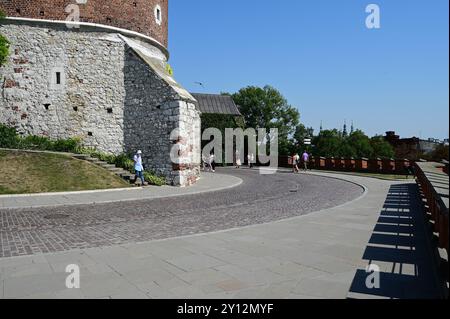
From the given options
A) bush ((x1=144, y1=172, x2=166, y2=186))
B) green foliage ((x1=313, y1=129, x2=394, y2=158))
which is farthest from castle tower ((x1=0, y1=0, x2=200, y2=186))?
green foliage ((x1=313, y1=129, x2=394, y2=158))

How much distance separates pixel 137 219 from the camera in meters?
9.47

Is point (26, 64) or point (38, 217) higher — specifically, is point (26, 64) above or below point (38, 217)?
above

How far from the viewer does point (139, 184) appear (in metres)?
17.5

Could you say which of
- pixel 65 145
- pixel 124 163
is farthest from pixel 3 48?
pixel 124 163

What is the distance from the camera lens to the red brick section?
19.5m

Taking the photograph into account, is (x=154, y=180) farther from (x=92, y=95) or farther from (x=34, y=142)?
(x=34, y=142)

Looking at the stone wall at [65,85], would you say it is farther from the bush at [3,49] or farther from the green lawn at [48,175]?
the green lawn at [48,175]

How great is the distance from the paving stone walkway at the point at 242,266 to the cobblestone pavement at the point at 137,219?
2.51 ft

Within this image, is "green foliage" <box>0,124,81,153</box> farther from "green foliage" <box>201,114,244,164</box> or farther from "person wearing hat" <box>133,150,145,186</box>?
"green foliage" <box>201,114,244,164</box>

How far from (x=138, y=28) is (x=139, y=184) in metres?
9.99

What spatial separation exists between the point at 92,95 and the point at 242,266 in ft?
58.5

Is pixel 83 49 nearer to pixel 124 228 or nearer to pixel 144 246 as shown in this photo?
pixel 124 228

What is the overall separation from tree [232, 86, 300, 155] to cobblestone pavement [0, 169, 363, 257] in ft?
178
